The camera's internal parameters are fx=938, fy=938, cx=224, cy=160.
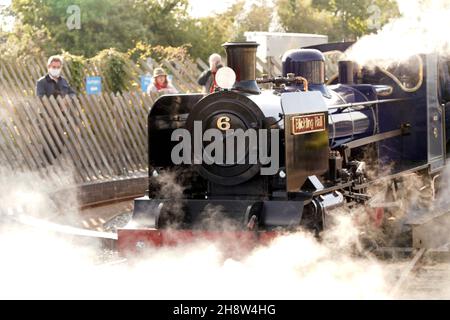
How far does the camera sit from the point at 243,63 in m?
7.45

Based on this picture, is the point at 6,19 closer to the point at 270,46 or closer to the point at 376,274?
the point at 270,46

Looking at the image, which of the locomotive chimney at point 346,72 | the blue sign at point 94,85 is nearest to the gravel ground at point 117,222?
the locomotive chimney at point 346,72

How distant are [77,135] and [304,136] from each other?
627cm

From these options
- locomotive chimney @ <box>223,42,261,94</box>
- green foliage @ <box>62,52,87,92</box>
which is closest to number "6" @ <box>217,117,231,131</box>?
locomotive chimney @ <box>223,42,261,94</box>

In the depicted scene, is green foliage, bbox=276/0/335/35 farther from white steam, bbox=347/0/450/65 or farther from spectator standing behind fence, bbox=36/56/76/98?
white steam, bbox=347/0/450/65

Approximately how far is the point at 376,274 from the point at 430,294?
617 millimetres

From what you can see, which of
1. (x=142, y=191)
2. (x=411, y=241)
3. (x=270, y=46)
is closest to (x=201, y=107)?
(x=411, y=241)

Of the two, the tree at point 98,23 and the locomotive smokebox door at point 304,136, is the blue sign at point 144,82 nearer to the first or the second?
the locomotive smokebox door at point 304,136

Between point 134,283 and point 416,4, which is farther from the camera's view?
point 416,4

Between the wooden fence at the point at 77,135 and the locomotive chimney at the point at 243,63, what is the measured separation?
17.9 ft

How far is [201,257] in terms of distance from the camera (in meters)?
7.03

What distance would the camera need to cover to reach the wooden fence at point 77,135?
1231cm

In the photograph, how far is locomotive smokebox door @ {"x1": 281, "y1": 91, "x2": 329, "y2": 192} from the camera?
7.06m

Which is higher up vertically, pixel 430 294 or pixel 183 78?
pixel 183 78
